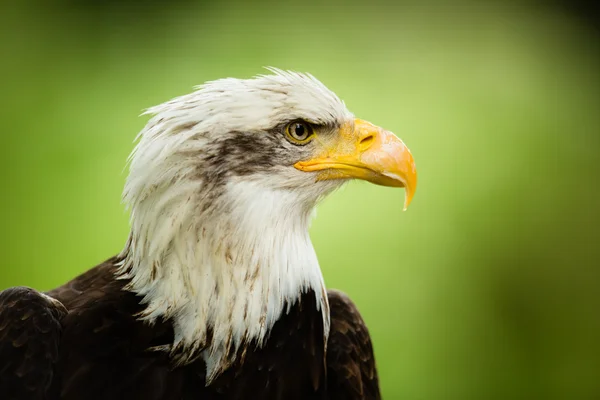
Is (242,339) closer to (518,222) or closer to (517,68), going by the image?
(518,222)

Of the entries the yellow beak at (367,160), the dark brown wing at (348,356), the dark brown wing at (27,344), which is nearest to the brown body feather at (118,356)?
the dark brown wing at (27,344)

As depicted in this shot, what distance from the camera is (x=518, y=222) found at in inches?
242

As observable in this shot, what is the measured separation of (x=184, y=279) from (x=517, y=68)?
5.12 metres

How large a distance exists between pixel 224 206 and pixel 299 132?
0.35 meters

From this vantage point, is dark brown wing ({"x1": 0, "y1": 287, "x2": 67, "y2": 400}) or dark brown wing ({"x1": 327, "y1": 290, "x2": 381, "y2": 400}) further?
dark brown wing ({"x1": 327, "y1": 290, "x2": 381, "y2": 400})

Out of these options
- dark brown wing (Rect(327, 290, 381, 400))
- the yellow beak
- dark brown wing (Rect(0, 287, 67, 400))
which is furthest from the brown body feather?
the yellow beak

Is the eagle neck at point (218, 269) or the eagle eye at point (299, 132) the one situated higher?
the eagle eye at point (299, 132)

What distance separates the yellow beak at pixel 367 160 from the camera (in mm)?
2422

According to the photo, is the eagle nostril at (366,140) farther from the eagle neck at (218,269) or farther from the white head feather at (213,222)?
the eagle neck at (218,269)

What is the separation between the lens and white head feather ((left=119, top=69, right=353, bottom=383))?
2246 mm

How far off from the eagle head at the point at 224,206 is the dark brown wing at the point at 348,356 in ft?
1.29

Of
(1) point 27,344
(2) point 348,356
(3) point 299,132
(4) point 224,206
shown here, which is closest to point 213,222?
(4) point 224,206

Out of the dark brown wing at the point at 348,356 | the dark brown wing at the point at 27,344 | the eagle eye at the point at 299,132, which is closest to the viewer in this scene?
the dark brown wing at the point at 27,344

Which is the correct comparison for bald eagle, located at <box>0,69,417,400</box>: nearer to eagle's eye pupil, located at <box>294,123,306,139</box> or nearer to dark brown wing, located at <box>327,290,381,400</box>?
eagle's eye pupil, located at <box>294,123,306,139</box>
